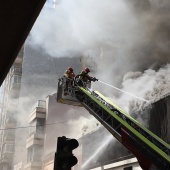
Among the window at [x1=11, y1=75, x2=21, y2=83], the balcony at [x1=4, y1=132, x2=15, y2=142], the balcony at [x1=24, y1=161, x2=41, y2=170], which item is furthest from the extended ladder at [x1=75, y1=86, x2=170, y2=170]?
the window at [x1=11, y1=75, x2=21, y2=83]

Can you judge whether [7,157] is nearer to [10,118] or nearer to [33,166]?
[10,118]

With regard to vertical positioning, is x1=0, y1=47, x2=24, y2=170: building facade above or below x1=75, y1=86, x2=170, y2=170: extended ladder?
above

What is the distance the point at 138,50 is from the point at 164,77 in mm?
3288

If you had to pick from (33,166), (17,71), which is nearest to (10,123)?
(17,71)

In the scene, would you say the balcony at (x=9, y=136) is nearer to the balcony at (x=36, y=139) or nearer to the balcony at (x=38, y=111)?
the balcony at (x=38, y=111)

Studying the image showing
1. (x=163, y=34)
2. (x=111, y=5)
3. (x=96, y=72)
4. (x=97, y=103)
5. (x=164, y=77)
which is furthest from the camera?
(x=96, y=72)

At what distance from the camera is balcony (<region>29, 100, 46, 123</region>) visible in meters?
23.7

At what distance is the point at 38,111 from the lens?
23.7 meters

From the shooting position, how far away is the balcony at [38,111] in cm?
2367

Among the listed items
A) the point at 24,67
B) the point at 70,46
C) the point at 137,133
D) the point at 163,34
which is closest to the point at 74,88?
the point at 137,133

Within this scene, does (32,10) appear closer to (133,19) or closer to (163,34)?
(163,34)

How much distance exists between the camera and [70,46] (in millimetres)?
24422

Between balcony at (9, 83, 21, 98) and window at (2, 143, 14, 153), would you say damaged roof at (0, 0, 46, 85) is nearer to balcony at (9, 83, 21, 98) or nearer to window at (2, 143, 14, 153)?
window at (2, 143, 14, 153)

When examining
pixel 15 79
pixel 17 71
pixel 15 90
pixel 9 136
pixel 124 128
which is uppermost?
pixel 17 71
